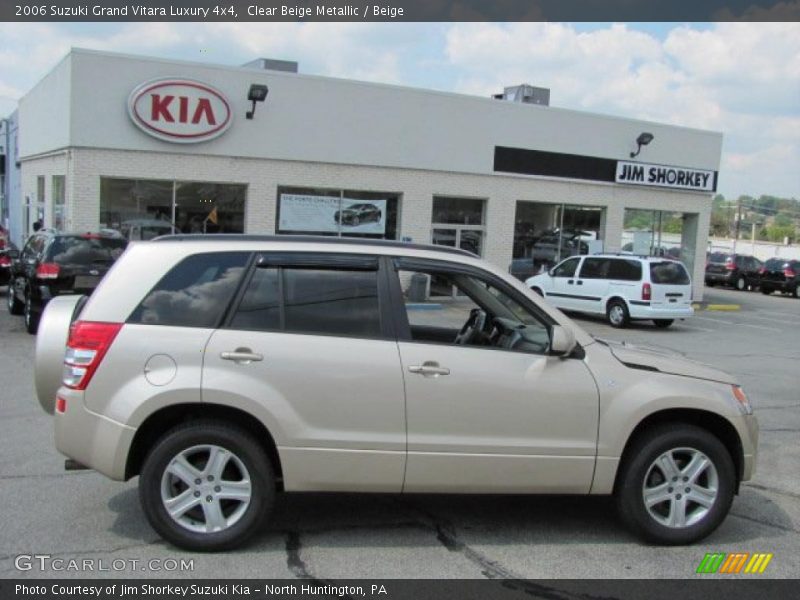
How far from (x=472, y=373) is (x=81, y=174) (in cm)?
1502

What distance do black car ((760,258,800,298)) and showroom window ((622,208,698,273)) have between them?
39.0 ft

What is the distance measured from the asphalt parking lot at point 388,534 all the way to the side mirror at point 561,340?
4.00ft

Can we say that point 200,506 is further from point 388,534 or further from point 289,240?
point 289,240

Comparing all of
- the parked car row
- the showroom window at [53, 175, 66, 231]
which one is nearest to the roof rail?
the showroom window at [53, 175, 66, 231]

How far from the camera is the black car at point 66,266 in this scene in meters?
12.8

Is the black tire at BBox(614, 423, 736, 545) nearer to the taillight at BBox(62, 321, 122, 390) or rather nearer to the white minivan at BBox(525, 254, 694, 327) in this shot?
the taillight at BBox(62, 321, 122, 390)

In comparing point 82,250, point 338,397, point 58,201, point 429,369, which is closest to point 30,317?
point 82,250

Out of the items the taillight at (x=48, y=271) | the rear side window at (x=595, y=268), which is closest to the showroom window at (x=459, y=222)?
the rear side window at (x=595, y=268)

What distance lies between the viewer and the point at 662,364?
512 cm

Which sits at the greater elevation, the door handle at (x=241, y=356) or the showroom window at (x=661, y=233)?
the showroom window at (x=661, y=233)

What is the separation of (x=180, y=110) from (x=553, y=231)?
11594 mm

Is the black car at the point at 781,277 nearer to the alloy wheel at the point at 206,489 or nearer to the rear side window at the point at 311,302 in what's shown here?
the rear side window at the point at 311,302
